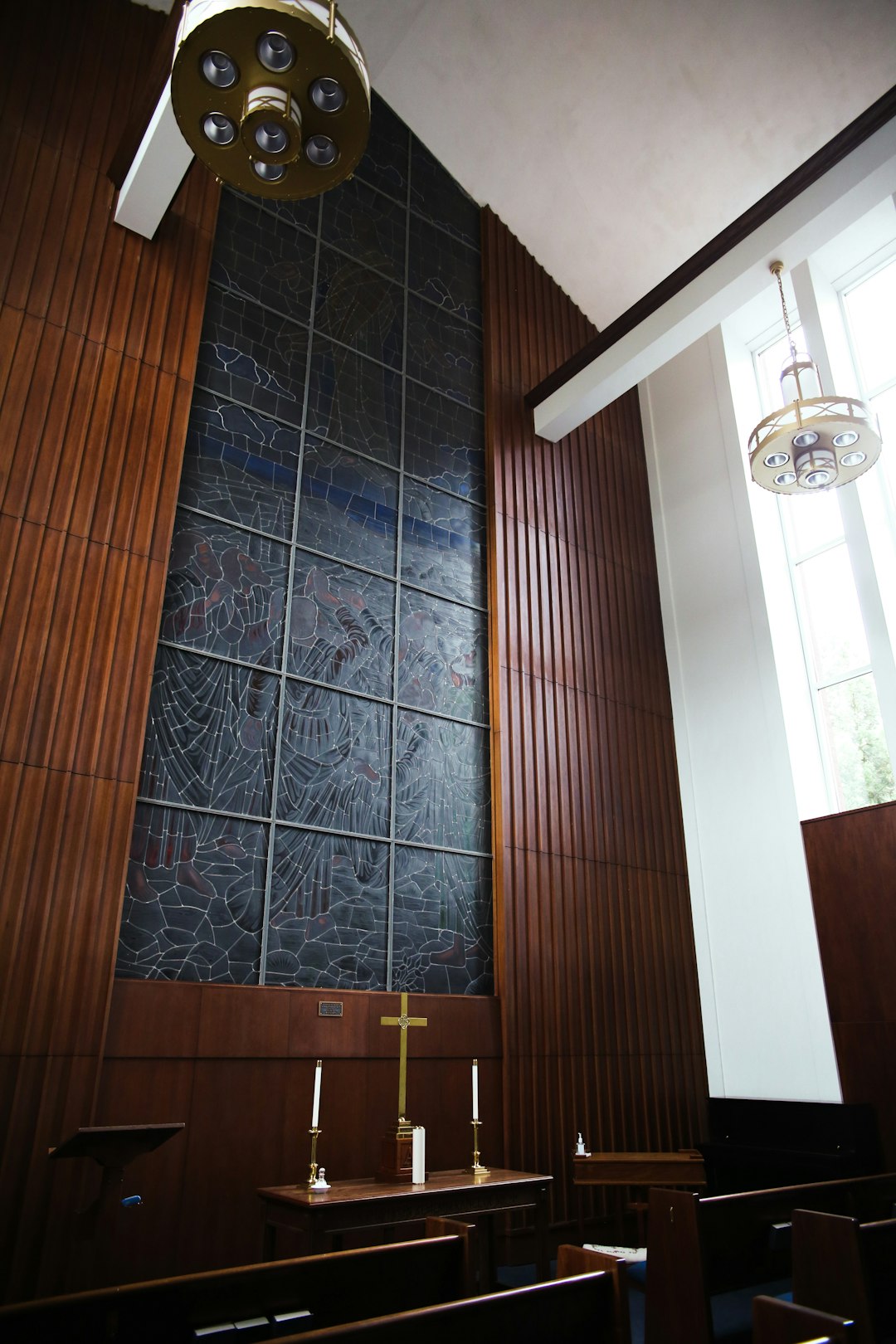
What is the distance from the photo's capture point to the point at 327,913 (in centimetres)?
546

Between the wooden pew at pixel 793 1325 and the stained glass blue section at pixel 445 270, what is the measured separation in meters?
6.94

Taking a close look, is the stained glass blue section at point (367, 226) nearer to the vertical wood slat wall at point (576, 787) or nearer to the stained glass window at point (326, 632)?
the stained glass window at point (326, 632)

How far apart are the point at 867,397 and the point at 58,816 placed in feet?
22.9

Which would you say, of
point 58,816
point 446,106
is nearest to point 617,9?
point 446,106

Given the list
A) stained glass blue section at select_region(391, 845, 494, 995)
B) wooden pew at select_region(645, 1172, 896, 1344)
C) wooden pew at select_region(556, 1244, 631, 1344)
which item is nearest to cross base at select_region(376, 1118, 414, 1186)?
stained glass blue section at select_region(391, 845, 494, 995)

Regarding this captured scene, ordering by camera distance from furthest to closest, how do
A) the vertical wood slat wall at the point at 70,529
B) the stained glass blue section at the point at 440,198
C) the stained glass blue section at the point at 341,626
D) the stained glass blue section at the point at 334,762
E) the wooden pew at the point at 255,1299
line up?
the stained glass blue section at the point at 440,198 → the stained glass blue section at the point at 341,626 → the stained glass blue section at the point at 334,762 → the vertical wood slat wall at the point at 70,529 → the wooden pew at the point at 255,1299

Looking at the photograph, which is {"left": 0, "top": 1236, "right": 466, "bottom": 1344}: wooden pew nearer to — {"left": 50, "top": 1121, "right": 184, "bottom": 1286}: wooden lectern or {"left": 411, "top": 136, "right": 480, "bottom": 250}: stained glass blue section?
{"left": 50, "top": 1121, "right": 184, "bottom": 1286}: wooden lectern

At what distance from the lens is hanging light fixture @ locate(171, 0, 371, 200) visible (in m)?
2.90

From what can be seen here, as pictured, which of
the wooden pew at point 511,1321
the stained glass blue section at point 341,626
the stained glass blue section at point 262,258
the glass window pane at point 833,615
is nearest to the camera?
the wooden pew at point 511,1321

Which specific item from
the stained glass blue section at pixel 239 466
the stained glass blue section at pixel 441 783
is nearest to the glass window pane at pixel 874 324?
the stained glass blue section at pixel 441 783

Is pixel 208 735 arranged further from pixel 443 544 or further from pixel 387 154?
pixel 387 154

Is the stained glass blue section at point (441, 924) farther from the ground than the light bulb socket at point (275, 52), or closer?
closer

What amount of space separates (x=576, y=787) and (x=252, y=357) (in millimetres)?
3749

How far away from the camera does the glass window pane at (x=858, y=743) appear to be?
701 cm
